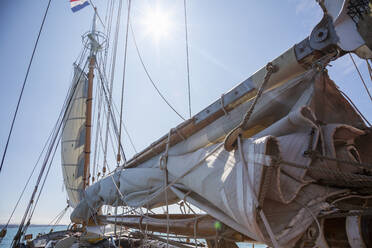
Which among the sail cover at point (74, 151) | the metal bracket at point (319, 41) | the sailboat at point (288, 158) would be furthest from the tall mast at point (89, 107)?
the metal bracket at point (319, 41)

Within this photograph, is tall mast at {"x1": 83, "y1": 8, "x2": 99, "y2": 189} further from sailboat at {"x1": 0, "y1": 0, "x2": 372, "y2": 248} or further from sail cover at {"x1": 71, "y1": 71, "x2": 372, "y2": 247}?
sail cover at {"x1": 71, "y1": 71, "x2": 372, "y2": 247}

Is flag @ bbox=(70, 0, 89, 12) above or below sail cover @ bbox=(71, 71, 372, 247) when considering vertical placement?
above

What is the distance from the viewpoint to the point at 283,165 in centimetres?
146

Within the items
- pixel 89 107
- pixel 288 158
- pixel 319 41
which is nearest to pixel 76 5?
pixel 89 107

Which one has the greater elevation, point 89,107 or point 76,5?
point 76,5

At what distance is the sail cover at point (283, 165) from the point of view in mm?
1313

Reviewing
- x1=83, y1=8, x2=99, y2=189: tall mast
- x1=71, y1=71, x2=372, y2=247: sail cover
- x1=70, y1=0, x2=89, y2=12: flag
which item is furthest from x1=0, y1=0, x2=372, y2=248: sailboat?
x1=70, y1=0, x2=89, y2=12: flag

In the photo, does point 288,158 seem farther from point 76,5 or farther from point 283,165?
point 76,5

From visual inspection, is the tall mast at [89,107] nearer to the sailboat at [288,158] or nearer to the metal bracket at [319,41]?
the sailboat at [288,158]

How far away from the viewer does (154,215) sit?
303cm

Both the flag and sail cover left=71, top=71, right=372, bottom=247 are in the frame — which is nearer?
sail cover left=71, top=71, right=372, bottom=247

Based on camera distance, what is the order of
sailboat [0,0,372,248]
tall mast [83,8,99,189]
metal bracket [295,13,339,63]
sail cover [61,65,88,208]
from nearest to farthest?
sailboat [0,0,372,248]
metal bracket [295,13,339,63]
tall mast [83,8,99,189]
sail cover [61,65,88,208]

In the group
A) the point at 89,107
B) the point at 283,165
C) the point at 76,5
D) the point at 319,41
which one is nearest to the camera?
the point at 283,165

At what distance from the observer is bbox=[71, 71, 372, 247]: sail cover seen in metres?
1.31
